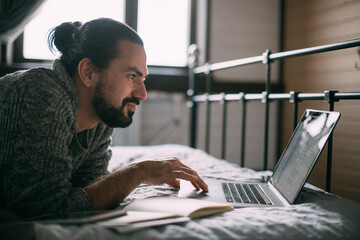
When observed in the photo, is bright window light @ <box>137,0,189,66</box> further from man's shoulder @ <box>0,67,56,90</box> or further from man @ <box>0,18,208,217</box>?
man's shoulder @ <box>0,67,56,90</box>

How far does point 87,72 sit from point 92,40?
4.2 inches

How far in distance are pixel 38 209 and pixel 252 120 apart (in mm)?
2864

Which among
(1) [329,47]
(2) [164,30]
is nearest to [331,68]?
(1) [329,47]

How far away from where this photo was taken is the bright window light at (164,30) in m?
3.09

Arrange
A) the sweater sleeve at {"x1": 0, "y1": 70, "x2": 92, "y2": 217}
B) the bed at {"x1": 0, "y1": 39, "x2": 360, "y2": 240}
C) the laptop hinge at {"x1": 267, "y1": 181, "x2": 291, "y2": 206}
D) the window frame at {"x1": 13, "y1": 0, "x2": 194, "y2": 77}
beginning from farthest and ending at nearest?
the window frame at {"x1": 13, "y1": 0, "x2": 194, "y2": 77} < the laptop hinge at {"x1": 267, "y1": 181, "x2": 291, "y2": 206} < the sweater sleeve at {"x1": 0, "y1": 70, "x2": 92, "y2": 217} < the bed at {"x1": 0, "y1": 39, "x2": 360, "y2": 240}

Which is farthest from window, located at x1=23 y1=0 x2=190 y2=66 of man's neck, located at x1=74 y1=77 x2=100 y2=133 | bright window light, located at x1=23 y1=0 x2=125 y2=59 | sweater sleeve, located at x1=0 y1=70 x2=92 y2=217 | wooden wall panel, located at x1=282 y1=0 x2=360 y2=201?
sweater sleeve, located at x1=0 y1=70 x2=92 y2=217

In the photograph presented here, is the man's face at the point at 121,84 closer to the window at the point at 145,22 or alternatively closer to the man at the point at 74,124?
the man at the point at 74,124

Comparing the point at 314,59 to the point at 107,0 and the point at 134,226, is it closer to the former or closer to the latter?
the point at 107,0

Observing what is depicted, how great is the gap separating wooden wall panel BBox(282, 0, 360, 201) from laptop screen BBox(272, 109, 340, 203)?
0.36 feet

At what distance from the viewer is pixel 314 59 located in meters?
3.13

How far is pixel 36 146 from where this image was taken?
Result: 0.81 m

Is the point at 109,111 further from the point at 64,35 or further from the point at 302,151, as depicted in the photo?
the point at 302,151

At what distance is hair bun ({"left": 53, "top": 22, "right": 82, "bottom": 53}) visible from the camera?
3.86ft

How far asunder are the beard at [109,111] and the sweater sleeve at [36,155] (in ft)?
0.75
